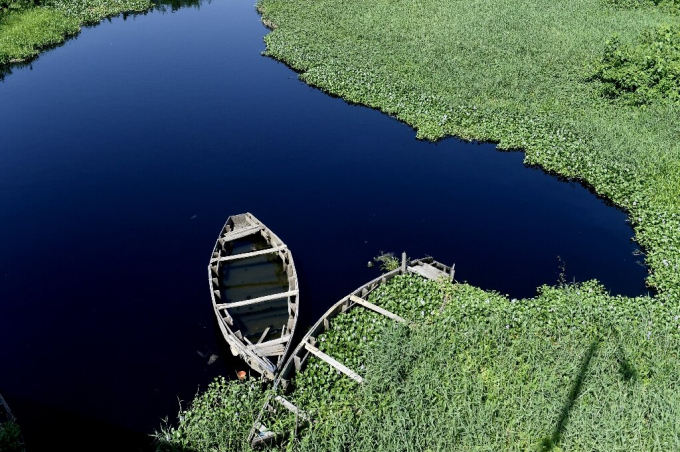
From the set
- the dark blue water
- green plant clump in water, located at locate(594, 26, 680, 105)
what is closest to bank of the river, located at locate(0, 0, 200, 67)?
the dark blue water

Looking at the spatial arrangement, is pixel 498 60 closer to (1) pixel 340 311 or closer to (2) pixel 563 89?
(2) pixel 563 89

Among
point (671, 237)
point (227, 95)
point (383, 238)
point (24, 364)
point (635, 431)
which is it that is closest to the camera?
point (635, 431)

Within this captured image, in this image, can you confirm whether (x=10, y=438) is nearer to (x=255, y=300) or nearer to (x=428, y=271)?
(x=255, y=300)

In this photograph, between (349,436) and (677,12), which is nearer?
(349,436)

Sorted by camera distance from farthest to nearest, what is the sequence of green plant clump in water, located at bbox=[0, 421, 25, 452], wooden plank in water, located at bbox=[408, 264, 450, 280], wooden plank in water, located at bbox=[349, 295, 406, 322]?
wooden plank in water, located at bbox=[408, 264, 450, 280] → wooden plank in water, located at bbox=[349, 295, 406, 322] → green plant clump in water, located at bbox=[0, 421, 25, 452]

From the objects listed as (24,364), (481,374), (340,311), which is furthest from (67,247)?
(481,374)

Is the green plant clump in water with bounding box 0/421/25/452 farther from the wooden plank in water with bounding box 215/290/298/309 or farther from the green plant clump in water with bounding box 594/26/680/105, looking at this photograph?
the green plant clump in water with bounding box 594/26/680/105
